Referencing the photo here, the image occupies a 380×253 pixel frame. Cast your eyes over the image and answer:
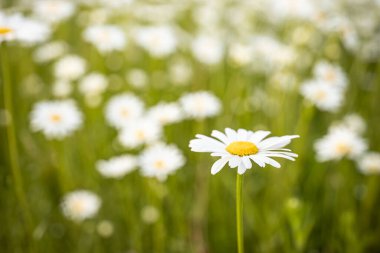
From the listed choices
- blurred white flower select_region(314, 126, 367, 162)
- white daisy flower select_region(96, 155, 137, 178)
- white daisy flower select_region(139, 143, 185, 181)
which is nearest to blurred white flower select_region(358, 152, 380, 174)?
blurred white flower select_region(314, 126, 367, 162)

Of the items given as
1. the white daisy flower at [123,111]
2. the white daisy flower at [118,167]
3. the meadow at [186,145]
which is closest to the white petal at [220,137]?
the meadow at [186,145]

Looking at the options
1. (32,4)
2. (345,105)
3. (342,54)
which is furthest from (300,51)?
(32,4)

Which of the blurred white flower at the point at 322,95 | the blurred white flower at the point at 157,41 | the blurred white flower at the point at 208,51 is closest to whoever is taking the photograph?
the blurred white flower at the point at 322,95

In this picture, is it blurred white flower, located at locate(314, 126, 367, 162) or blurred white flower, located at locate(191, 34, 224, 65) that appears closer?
blurred white flower, located at locate(314, 126, 367, 162)

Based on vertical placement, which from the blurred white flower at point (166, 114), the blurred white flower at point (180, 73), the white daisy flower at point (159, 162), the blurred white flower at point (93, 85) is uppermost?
the blurred white flower at point (180, 73)

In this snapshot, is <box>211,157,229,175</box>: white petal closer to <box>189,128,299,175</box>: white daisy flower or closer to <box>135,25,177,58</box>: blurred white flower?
<box>189,128,299,175</box>: white daisy flower

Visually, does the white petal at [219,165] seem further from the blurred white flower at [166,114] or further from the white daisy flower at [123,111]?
the white daisy flower at [123,111]

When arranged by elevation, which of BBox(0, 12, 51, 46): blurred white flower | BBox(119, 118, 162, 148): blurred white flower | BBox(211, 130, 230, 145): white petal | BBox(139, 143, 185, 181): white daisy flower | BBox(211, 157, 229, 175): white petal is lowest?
BBox(211, 157, 229, 175): white petal

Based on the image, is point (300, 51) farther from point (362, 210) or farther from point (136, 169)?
point (136, 169)
